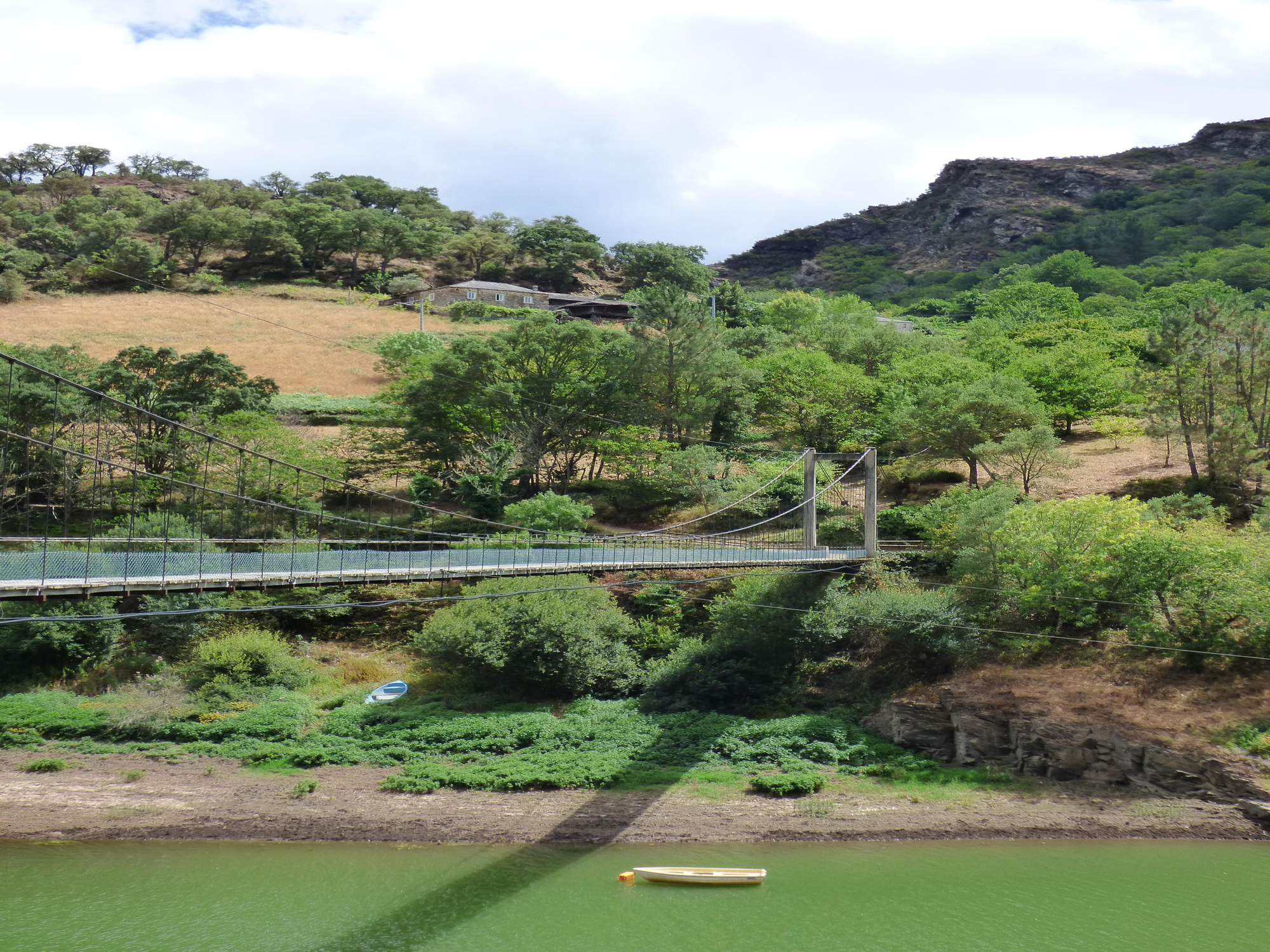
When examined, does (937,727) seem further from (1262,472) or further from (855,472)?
(855,472)

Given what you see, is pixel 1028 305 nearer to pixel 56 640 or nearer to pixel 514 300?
pixel 514 300

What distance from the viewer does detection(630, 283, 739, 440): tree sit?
34.5 m

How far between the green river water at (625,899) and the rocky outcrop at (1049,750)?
142 centimetres

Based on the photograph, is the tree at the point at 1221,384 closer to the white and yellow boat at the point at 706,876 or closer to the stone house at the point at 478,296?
the white and yellow boat at the point at 706,876

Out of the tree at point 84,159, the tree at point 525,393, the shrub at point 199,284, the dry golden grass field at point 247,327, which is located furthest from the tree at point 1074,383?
the tree at point 84,159

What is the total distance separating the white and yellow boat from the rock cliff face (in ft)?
291

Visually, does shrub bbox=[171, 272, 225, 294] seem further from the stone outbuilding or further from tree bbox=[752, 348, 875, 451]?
tree bbox=[752, 348, 875, 451]

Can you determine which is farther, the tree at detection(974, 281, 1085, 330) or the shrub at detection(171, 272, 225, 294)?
the shrub at detection(171, 272, 225, 294)

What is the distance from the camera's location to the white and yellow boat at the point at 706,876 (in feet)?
47.1

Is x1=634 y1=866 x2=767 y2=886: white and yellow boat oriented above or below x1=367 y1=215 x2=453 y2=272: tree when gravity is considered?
below

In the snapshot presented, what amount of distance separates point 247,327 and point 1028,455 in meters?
44.6

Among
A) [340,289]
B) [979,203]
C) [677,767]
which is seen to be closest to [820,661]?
[677,767]

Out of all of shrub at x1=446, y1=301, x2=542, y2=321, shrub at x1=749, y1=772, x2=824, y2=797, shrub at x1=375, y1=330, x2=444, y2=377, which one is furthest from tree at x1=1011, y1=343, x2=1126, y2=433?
shrub at x1=446, y1=301, x2=542, y2=321

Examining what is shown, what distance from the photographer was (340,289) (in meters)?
66.7
